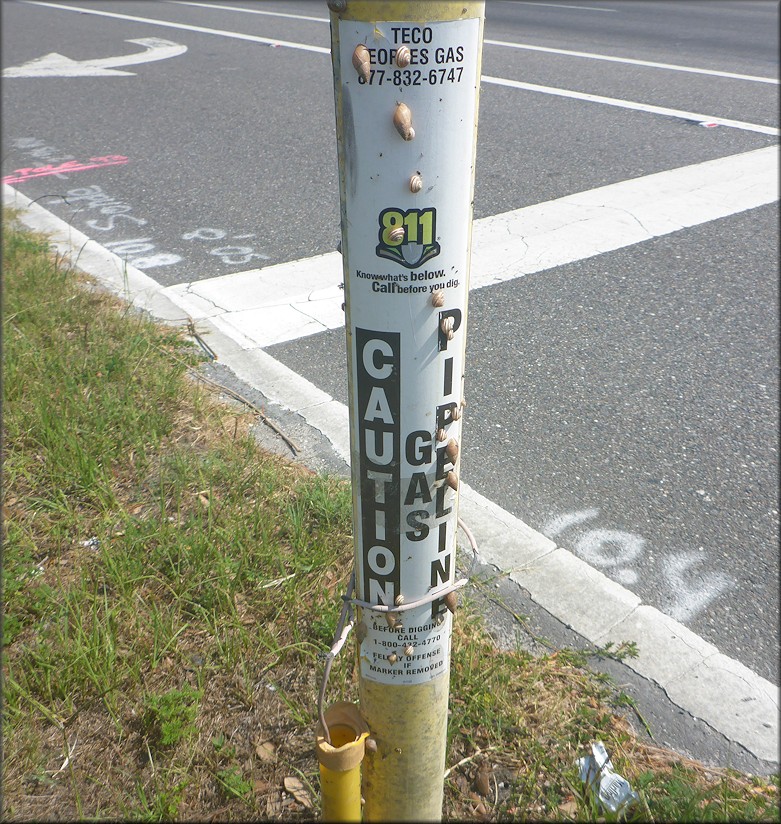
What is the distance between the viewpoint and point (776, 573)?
2480mm

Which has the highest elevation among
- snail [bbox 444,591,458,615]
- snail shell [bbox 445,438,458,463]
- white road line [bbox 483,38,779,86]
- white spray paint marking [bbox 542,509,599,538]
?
white road line [bbox 483,38,779,86]

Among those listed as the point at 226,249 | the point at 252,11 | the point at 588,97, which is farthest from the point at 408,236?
the point at 252,11

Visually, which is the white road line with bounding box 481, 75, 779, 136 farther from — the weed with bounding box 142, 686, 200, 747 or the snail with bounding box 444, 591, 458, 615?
the weed with bounding box 142, 686, 200, 747

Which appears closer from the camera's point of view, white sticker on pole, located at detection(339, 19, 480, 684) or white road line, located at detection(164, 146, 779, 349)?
white sticker on pole, located at detection(339, 19, 480, 684)

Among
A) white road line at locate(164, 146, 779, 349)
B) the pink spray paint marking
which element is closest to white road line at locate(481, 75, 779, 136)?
white road line at locate(164, 146, 779, 349)

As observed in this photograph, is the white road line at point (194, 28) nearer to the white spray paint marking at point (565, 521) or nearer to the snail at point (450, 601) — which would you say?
the white spray paint marking at point (565, 521)

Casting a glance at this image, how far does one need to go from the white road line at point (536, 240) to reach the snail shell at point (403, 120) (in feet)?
9.35

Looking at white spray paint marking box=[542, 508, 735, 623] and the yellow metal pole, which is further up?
the yellow metal pole

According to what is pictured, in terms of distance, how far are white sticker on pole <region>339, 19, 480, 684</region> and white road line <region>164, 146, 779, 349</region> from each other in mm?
2584

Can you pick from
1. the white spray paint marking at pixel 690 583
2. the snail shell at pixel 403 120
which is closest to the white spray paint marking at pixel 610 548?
the white spray paint marking at pixel 690 583

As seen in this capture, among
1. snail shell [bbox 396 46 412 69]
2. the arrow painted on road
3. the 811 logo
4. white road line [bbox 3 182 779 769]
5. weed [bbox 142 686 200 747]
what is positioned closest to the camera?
snail shell [bbox 396 46 412 69]

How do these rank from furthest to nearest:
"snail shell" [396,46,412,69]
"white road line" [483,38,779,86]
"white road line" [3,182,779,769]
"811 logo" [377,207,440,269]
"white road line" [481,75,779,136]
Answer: "white road line" [483,38,779,86] < "white road line" [481,75,779,136] < "white road line" [3,182,779,769] < "811 logo" [377,207,440,269] < "snail shell" [396,46,412,69]

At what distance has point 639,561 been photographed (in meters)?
Answer: 2.53

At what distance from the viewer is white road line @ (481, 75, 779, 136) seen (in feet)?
22.3
